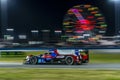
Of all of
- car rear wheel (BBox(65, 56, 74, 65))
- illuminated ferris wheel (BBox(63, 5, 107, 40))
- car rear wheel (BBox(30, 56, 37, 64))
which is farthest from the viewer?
illuminated ferris wheel (BBox(63, 5, 107, 40))

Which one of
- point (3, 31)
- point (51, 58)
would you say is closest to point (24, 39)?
point (3, 31)

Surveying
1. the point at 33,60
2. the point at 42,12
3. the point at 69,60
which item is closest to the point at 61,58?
the point at 69,60

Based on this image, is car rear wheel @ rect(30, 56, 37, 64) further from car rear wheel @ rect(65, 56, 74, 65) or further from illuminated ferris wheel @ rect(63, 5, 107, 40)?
illuminated ferris wheel @ rect(63, 5, 107, 40)

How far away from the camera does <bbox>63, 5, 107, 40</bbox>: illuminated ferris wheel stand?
111ft

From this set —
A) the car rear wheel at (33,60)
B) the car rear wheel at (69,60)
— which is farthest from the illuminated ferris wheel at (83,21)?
the car rear wheel at (69,60)

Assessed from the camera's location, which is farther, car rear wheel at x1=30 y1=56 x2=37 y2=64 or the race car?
car rear wheel at x1=30 y1=56 x2=37 y2=64

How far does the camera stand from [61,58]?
68.7ft

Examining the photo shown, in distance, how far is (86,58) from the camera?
71.4 ft

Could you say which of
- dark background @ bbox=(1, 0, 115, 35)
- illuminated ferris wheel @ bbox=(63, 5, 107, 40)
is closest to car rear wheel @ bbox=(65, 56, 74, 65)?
illuminated ferris wheel @ bbox=(63, 5, 107, 40)

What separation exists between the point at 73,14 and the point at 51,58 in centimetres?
1459

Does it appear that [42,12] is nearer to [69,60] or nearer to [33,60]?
[33,60]

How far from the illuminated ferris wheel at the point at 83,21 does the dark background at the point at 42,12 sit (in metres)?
0.50

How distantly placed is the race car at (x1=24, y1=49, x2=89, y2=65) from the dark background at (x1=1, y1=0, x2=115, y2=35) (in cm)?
1349

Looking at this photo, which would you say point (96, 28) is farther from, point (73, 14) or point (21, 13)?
point (21, 13)
